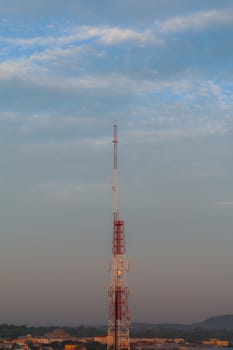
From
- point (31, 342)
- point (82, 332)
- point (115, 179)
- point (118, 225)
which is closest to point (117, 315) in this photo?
point (118, 225)

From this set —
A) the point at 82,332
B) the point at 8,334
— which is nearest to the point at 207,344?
the point at 82,332

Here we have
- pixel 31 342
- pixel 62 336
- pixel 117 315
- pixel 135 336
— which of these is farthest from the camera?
pixel 135 336

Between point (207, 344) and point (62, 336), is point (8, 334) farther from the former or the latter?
point (207, 344)

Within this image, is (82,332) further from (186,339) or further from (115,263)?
(115,263)

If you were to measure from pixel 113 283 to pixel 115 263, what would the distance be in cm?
132

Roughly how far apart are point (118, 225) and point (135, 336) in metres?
118

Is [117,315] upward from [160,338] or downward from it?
downward

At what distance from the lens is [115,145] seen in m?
44.8

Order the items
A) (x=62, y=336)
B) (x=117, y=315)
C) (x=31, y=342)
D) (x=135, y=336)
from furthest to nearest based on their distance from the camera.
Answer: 1. (x=135, y=336)
2. (x=62, y=336)
3. (x=31, y=342)
4. (x=117, y=315)

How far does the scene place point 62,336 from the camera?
148 m

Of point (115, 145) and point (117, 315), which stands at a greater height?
point (115, 145)

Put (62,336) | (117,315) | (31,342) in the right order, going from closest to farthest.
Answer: (117,315) < (31,342) < (62,336)

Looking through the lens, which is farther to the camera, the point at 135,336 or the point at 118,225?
the point at 135,336

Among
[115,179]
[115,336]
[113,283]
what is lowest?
[115,336]
